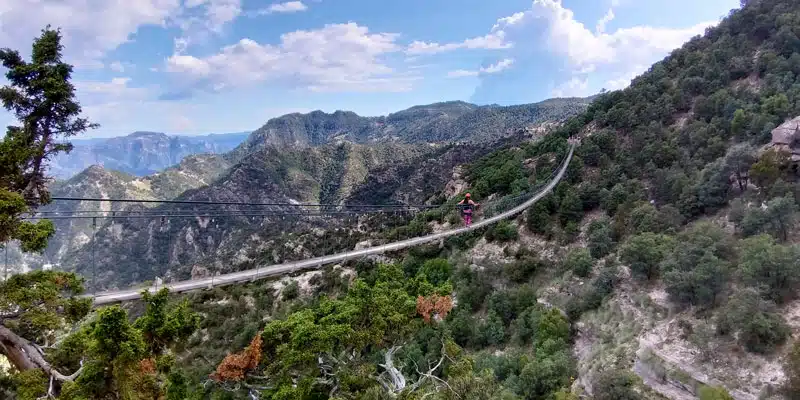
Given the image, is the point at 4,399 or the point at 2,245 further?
the point at 4,399

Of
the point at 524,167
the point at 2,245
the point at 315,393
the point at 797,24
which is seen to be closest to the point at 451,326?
the point at 315,393

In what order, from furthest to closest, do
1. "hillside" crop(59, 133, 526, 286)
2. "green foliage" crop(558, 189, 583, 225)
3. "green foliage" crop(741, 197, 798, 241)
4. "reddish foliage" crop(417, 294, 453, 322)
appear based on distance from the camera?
"hillside" crop(59, 133, 526, 286)
"green foliage" crop(558, 189, 583, 225)
"green foliage" crop(741, 197, 798, 241)
"reddish foliage" crop(417, 294, 453, 322)

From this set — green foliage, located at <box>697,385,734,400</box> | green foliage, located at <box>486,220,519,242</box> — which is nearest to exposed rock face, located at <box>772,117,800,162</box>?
green foliage, located at <box>697,385,734,400</box>

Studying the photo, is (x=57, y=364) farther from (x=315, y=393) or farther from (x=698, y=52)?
(x=698, y=52)

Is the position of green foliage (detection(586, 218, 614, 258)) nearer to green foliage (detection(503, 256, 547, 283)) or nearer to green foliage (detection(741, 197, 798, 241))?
green foliage (detection(503, 256, 547, 283))

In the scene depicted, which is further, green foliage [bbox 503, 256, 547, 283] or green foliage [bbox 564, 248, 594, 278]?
green foliage [bbox 503, 256, 547, 283]

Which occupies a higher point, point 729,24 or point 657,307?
point 729,24

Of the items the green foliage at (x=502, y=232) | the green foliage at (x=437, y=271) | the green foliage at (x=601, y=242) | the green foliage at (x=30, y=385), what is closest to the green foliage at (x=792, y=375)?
the green foliage at (x=601, y=242)
